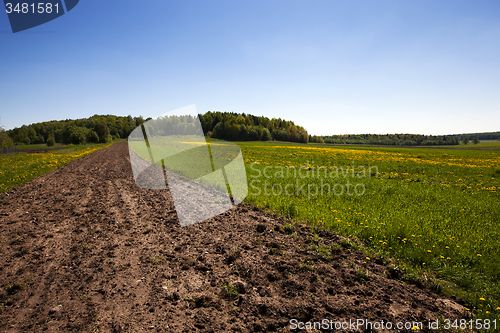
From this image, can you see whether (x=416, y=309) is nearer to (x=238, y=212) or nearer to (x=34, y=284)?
(x=238, y=212)

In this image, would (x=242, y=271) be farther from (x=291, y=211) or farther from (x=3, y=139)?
(x=3, y=139)

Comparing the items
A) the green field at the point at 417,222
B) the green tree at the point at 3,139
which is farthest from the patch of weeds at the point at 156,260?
the green tree at the point at 3,139

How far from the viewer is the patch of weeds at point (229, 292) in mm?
3486

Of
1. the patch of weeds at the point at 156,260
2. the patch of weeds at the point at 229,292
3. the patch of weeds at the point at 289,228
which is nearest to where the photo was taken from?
the patch of weeds at the point at 229,292

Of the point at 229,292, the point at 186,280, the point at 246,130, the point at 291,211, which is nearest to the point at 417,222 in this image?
the point at 291,211

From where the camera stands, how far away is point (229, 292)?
3514 millimetres

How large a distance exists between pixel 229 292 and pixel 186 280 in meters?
0.90

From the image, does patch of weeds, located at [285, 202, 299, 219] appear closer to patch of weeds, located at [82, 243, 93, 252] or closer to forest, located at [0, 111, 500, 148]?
patch of weeds, located at [82, 243, 93, 252]

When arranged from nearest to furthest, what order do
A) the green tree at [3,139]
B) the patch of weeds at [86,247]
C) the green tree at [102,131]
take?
the patch of weeds at [86,247]
the green tree at [3,139]
the green tree at [102,131]

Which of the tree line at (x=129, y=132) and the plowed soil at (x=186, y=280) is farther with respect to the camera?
the tree line at (x=129, y=132)

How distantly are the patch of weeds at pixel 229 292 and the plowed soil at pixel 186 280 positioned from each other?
16 mm

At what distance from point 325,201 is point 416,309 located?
5.11 metres

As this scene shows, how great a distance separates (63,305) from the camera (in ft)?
10.5

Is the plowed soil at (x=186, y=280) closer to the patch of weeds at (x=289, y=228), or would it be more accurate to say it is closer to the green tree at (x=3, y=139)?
the patch of weeds at (x=289, y=228)
